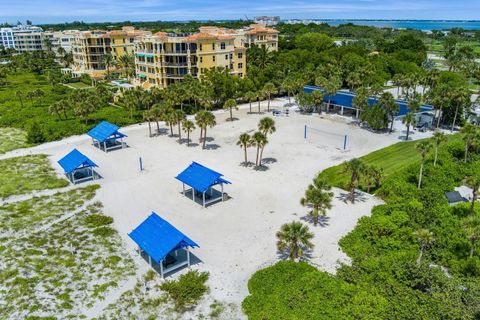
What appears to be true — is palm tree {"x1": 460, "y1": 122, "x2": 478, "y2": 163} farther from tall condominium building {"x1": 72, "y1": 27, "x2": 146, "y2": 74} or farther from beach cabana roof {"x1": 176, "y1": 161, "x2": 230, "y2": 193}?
tall condominium building {"x1": 72, "y1": 27, "x2": 146, "y2": 74}

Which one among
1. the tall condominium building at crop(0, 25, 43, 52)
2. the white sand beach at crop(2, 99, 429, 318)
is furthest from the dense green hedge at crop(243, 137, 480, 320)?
the tall condominium building at crop(0, 25, 43, 52)

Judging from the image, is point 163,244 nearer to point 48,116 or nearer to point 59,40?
point 48,116

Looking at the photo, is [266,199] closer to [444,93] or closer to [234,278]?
[234,278]

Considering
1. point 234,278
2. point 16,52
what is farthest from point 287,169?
point 16,52

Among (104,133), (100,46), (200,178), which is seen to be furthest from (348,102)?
(100,46)

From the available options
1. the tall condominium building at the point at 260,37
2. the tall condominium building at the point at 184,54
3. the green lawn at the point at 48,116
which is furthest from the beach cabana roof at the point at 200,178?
the tall condominium building at the point at 260,37

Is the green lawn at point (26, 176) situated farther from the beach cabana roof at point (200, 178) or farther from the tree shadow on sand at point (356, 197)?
the tree shadow on sand at point (356, 197)
